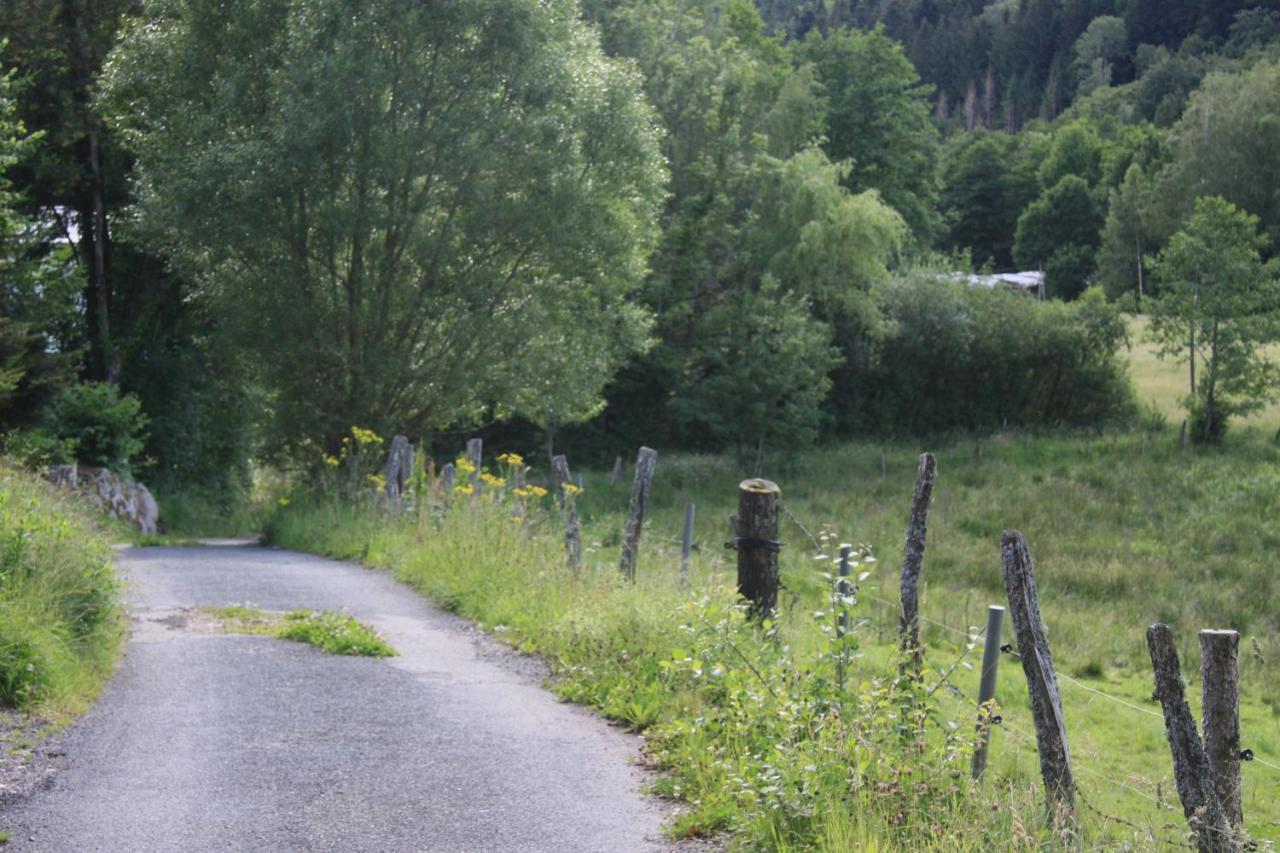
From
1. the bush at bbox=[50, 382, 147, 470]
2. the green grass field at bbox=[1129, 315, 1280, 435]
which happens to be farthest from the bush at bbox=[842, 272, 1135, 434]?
the bush at bbox=[50, 382, 147, 470]

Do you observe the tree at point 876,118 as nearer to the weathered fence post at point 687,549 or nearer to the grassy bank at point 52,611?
the weathered fence post at point 687,549

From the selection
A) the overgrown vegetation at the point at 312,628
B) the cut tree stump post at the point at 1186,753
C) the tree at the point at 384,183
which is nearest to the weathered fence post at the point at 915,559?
the cut tree stump post at the point at 1186,753

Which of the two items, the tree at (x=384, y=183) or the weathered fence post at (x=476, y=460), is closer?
the weathered fence post at (x=476, y=460)

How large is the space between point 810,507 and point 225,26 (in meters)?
20.4

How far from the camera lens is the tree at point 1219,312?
47000 millimetres

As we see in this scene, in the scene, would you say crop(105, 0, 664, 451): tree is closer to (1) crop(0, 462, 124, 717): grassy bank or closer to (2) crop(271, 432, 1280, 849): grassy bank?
(2) crop(271, 432, 1280, 849): grassy bank

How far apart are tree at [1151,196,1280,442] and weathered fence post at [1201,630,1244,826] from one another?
44928 millimetres

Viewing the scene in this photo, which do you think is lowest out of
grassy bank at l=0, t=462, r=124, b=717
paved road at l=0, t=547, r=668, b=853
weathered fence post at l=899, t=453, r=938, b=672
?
paved road at l=0, t=547, r=668, b=853

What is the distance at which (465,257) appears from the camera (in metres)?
29.5

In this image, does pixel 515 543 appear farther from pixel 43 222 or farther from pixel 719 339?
pixel 719 339

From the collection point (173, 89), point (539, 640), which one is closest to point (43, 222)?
point (173, 89)

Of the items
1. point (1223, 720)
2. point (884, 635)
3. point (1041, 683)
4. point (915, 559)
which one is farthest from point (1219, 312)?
point (1223, 720)

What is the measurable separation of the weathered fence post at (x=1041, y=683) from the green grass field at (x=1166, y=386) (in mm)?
46176

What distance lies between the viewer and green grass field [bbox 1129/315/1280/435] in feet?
159
